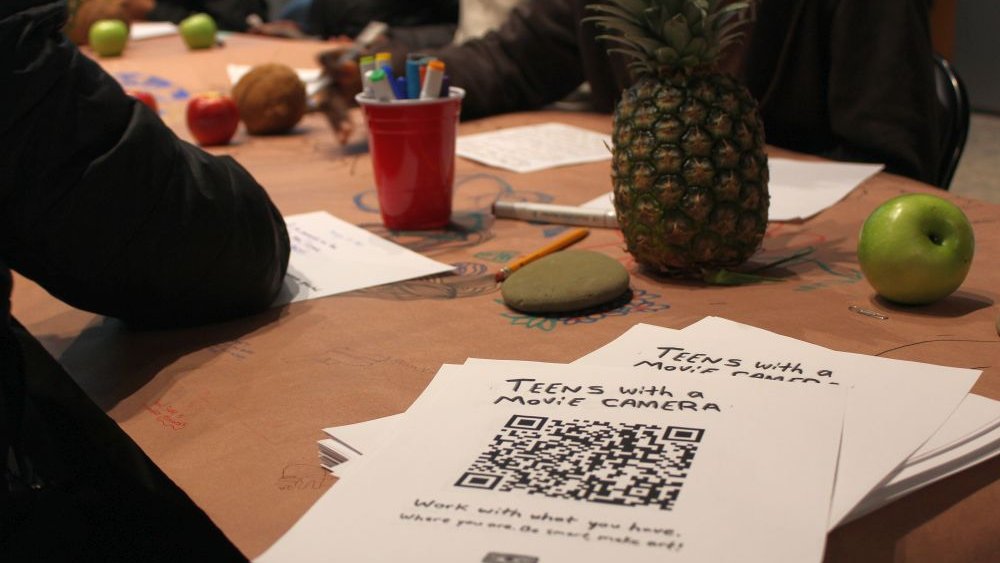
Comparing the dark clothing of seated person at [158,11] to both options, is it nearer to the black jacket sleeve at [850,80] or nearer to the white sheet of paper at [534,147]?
the white sheet of paper at [534,147]

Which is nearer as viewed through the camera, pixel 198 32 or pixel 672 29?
pixel 672 29

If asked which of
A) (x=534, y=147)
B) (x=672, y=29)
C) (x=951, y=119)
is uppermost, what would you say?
(x=672, y=29)

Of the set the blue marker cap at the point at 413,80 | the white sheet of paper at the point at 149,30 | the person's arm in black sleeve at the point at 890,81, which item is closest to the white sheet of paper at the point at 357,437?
the blue marker cap at the point at 413,80

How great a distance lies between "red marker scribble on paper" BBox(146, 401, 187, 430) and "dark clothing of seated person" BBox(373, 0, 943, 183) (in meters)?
0.77

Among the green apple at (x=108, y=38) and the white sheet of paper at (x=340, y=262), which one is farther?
the green apple at (x=108, y=38)

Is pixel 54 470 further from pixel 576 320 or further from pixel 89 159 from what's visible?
pixel 576 320

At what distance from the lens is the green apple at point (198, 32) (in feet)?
8.28

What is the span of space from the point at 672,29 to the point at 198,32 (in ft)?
6.42

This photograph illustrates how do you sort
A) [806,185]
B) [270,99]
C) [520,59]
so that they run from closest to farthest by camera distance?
[806,185] → [270,99] → [520,59]

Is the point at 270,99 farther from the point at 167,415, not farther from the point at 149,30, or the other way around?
the point at 149,30

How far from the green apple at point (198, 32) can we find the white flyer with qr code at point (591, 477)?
2.11 meters

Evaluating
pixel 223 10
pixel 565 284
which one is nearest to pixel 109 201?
pixel 565 284

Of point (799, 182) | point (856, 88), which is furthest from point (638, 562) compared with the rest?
point (856, 88)

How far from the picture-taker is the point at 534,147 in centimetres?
156
